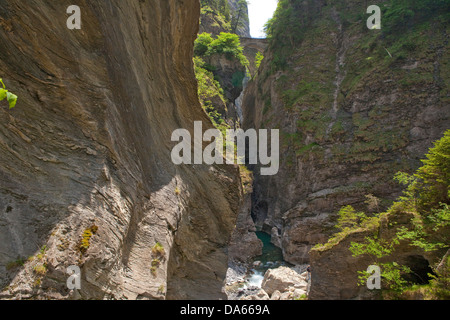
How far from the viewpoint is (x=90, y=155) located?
231 inches

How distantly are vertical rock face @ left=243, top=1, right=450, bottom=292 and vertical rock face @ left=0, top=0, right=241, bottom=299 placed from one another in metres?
20.2

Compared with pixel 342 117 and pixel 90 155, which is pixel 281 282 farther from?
pixel 342 117

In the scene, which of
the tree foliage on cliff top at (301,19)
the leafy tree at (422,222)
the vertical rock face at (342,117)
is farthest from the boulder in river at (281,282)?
the tree foliage on cliff top at (301,19)

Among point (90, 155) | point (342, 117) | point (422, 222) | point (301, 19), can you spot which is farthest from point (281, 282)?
point (301, 19)

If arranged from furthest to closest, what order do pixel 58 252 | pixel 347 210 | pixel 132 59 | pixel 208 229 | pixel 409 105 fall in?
pixel 409 105 → pixel 347 210 → pixel 208 229 → pixel 132 59 → pixel 58 252

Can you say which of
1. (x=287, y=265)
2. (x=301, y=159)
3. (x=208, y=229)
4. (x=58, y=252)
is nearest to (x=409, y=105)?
(x=301, y=159)

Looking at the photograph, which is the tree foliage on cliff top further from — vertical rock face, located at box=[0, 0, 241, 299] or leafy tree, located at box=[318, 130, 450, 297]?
vertical rock face, located at box=[0, 0, 241, 299]

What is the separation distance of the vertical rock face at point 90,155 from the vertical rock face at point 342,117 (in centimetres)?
2021

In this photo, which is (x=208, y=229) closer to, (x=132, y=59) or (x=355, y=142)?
(x=132, y=59)

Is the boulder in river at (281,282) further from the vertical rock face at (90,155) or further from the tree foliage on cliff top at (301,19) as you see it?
the tree foliage on cliff top at (301,19)

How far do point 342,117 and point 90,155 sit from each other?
2889 cm

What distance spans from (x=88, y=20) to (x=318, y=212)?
81.8 ft

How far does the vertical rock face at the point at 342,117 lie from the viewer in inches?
975

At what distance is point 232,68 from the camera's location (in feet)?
109
